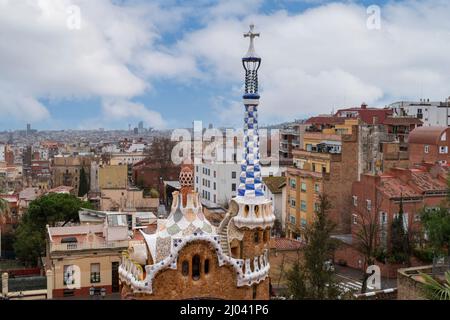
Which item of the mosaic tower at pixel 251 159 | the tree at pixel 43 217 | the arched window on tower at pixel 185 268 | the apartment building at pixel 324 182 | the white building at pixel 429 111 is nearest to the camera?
the arched window on tower at pixel 185 268

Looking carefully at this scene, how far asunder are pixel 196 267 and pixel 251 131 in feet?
12.5

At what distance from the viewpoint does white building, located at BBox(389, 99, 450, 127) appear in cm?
5366

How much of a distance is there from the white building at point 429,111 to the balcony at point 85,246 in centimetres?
3654

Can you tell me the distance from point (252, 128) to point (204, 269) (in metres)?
3.86

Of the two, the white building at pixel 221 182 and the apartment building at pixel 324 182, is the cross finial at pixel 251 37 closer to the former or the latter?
the apartment building at pixel 324 182

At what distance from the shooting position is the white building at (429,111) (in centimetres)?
5366

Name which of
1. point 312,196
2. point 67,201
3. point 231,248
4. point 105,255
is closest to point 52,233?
point 105,255

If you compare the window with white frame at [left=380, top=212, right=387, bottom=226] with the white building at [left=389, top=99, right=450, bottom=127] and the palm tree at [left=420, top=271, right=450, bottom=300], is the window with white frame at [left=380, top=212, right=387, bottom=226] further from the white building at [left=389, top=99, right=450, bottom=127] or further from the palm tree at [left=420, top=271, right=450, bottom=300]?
the white building at [left=389, top=99, right=450, bottom=127]

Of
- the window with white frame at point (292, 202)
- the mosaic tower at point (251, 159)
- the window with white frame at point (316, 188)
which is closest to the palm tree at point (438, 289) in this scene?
the mosaic tower at point (251, 159)

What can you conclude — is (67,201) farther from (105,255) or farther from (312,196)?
(312,196)

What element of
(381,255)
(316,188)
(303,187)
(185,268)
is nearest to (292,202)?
(303,187)

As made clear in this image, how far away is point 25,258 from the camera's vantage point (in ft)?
100

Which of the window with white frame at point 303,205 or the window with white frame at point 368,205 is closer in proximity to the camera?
the window with white frame at point 368,205

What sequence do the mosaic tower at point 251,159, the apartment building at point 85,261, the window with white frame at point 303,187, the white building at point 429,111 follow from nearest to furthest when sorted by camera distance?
the mosaic tower at point 251,159, the apartment building at point 85,261, the window with white frame at point 303,187, the white building at point 429,111
